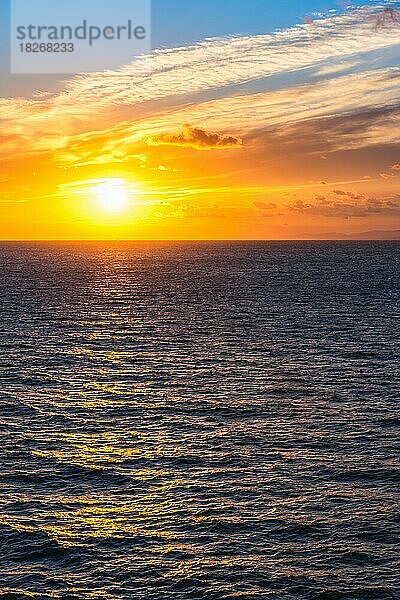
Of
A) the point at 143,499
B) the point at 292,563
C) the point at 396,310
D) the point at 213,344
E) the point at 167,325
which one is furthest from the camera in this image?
the point at 396,310

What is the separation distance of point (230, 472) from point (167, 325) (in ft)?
211

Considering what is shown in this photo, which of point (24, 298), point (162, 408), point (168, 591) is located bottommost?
point (168, 591)

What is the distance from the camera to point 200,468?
41.9 m

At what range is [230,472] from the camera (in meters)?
41.3

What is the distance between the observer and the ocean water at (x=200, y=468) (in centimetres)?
3020

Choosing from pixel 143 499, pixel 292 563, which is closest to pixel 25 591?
pixel 143 499

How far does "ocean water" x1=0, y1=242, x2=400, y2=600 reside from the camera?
30.2 m

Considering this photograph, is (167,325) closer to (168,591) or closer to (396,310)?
(396,310)

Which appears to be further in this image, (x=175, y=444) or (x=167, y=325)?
(x=167, y=325)

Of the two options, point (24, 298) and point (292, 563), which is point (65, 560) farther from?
point (24, 298)

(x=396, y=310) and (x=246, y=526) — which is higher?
(x=396, y=310)

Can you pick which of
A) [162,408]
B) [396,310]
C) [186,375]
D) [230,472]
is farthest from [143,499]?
[396,310]

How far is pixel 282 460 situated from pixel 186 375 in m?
26.1

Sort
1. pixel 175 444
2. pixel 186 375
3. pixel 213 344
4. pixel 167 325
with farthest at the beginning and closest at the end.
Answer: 1. pixel 167 325
2. pixel 213 344
3. pixel 186 375
4. pixel 175 444
